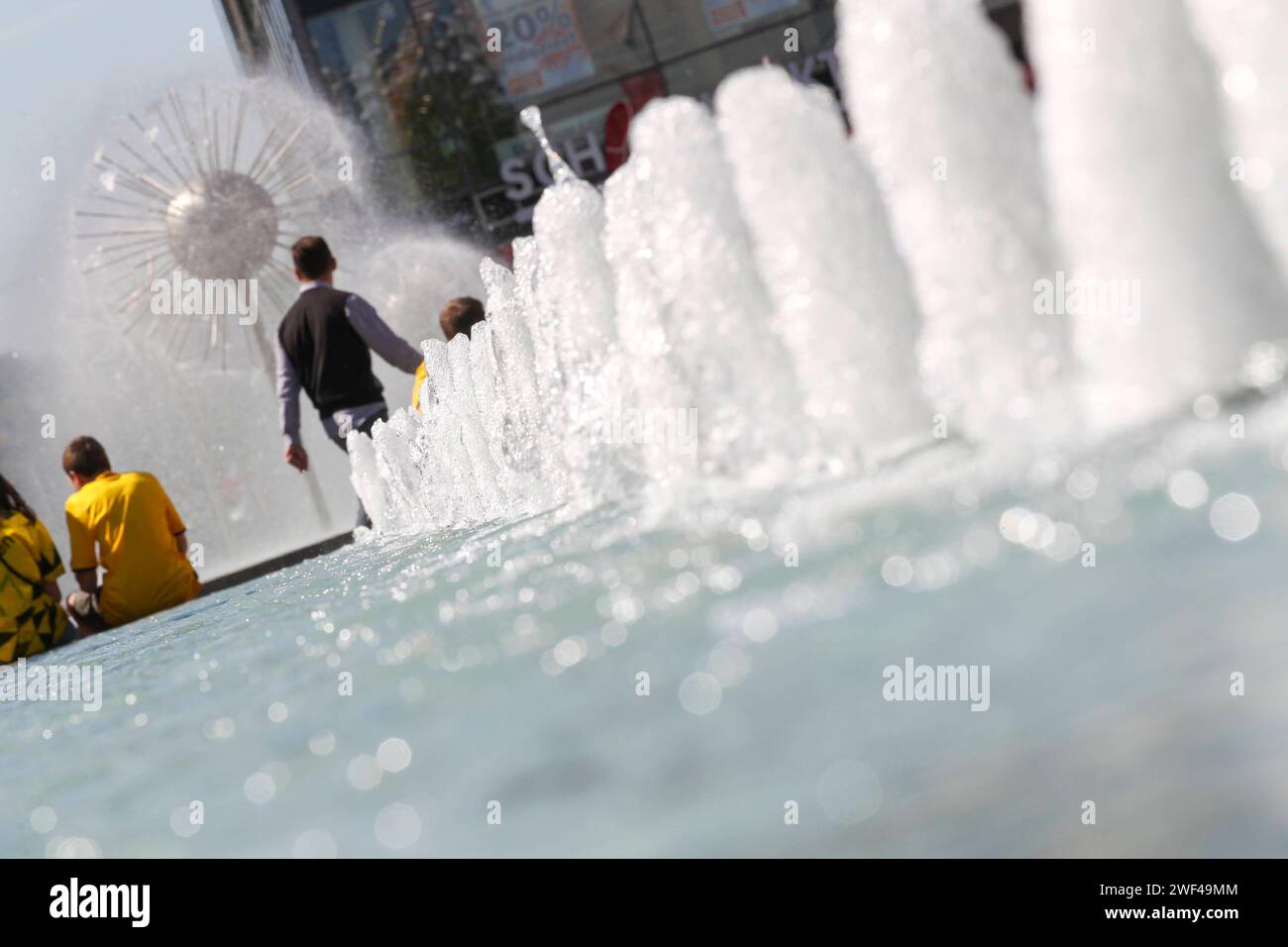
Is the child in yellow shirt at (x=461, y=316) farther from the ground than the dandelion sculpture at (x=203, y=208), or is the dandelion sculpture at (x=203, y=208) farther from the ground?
the dandelion sculpture at (x=203, y=208)

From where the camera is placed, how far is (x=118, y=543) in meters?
6.55

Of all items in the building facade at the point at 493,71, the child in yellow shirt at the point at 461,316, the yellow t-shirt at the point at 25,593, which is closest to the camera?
the yellow t-shirt at the point at 25,593

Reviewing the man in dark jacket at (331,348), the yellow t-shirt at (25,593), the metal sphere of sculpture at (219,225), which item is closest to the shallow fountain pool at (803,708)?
the yellow t-shirt at (25,593)

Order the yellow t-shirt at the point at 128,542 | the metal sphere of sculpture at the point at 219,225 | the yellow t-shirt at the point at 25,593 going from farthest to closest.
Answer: the metal sphere of sculpture at the point at 219,225, the yellow t-shirt at the point at 128,542, the yellow t-shirt at the point at 25,593

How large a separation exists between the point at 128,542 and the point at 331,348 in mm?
1304

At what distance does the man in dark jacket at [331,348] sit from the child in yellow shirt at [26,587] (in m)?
1.18

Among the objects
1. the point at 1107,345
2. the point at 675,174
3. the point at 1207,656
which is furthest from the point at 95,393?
the point at 1207,656

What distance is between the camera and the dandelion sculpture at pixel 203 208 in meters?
13.8

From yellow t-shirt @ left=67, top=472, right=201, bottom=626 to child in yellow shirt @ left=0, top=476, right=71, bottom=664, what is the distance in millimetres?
166

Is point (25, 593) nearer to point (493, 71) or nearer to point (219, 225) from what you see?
point (219, 225)

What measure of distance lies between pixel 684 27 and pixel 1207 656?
15.6 metres

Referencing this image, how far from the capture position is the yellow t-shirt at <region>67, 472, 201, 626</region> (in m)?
→ 6.52

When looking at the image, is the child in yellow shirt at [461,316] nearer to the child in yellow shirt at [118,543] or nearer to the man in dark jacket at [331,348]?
the man in dark jacket at [331,348]

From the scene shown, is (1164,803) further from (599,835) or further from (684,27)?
(684,27)
